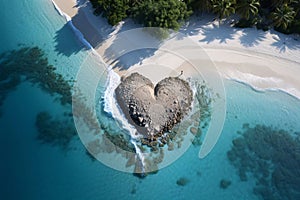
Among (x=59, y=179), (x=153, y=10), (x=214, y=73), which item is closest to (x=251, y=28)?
(x=214, y=73)

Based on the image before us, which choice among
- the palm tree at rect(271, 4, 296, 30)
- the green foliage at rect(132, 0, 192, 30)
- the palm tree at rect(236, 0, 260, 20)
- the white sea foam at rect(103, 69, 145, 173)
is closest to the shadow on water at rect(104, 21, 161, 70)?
the white sea foam at rect(103, 69, 145, 173)

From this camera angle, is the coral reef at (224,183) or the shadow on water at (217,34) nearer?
the coral reef at (224,183)

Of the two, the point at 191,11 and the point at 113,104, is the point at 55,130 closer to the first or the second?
the point at 113,104

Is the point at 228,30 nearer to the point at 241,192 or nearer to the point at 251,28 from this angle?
the point at 251,28

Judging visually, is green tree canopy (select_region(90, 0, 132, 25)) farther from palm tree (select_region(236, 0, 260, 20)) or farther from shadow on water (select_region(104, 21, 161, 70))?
palm tree (select_region(236, 0, 260, 20))

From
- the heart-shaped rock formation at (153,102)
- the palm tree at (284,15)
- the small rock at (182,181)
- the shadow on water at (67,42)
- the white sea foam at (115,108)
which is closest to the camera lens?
the small rock at (182,181)

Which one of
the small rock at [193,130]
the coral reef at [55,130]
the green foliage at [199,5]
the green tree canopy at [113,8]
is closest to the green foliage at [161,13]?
the green foliage at [199,5]

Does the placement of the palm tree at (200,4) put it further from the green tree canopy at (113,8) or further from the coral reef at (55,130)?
the coral reef at (55,130)
